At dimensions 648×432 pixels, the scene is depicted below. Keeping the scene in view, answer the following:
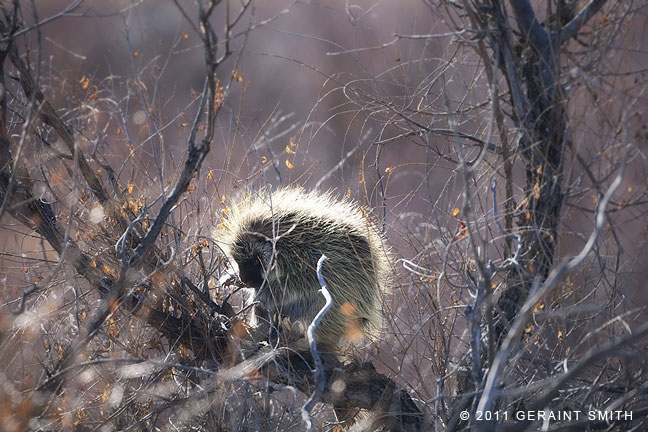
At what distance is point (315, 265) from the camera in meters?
3.21

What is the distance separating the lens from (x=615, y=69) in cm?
227

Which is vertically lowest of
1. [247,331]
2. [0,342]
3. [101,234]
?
[0,342]

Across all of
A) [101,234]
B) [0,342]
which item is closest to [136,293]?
[101,234]

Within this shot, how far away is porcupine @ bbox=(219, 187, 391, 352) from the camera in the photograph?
317 centimetres

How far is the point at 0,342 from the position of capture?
229cm

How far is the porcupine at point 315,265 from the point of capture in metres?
3.17

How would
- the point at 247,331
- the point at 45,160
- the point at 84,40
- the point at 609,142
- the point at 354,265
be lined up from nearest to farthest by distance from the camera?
1. the point at 609,142
2. the point at 45,160
3. the point at 247,331
4. the point at 354,265
5. the point at 84,40

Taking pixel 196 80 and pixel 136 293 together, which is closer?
pixel 136 293

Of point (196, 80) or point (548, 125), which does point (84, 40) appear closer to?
point (196, 80)

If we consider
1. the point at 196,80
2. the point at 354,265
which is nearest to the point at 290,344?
the point at 354,265

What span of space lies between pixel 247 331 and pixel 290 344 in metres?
0.23

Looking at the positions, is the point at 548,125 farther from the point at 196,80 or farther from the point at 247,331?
the point at 196,80

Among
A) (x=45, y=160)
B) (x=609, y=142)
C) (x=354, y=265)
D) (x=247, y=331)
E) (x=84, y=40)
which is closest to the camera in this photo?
(x=609, y=142)

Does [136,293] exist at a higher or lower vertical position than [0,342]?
higher
